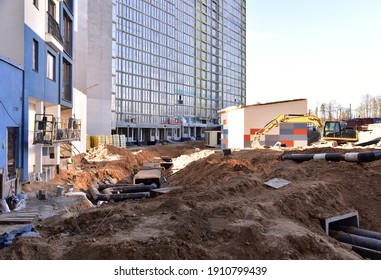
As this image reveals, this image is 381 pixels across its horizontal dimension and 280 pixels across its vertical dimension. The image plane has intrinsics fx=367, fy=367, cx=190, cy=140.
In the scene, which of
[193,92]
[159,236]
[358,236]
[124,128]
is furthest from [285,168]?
[193,92]

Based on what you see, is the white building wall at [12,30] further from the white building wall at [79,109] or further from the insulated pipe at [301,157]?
the white building wall at [79,109]

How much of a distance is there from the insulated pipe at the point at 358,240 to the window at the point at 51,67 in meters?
15.3

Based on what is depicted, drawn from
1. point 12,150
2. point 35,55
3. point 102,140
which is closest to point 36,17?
point 35,55

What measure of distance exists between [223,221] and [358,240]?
350cm

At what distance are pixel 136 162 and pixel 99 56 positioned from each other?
24827 millimetres

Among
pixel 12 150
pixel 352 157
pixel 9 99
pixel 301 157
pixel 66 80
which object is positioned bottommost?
pixel 301 157

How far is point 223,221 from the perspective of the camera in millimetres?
8047

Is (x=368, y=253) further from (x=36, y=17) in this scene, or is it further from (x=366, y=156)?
(x=36, y=17)

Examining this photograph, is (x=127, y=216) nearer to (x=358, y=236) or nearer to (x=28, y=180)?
(x=358, y=236)

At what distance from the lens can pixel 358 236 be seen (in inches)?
356

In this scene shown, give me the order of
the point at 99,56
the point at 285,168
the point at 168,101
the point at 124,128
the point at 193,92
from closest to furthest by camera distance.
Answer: the point at 285,168
the point at 99,56
the point at 124,128
the point at 168,101
the point at 193,92

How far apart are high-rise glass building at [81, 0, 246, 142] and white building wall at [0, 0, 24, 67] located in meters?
46.1

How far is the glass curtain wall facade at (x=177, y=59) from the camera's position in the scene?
215ft

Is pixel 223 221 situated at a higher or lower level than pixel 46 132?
lower
